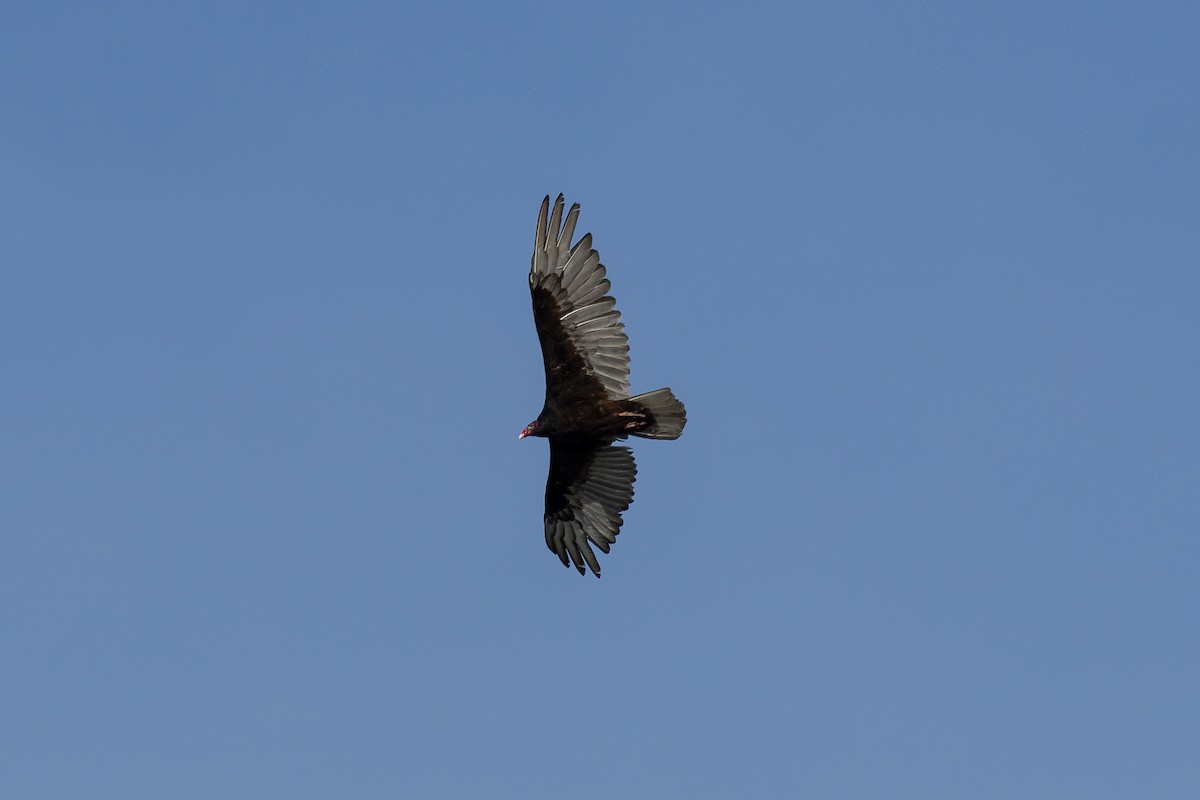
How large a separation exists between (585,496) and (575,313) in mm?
2319

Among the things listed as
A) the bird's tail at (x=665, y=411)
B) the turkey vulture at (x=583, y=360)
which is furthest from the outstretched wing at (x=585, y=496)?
the bird's tail at (x=665, y=411)

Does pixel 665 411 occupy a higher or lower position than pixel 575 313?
Result: lower

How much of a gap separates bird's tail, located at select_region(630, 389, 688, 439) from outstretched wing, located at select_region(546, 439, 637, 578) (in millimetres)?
946

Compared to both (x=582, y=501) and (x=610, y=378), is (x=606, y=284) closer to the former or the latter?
(x=610, y=378)

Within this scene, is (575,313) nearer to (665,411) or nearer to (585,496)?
(665,411)

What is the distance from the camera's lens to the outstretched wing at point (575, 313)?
20.0 metres

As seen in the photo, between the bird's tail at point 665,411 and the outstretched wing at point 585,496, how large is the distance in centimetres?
95

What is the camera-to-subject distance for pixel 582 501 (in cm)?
2125

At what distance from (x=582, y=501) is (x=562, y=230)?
3.29 meters

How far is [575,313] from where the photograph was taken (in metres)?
20.2

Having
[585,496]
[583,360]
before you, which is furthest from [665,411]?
[585,496]

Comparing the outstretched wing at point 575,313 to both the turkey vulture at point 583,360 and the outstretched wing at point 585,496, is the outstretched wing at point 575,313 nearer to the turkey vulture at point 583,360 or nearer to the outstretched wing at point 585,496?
the turkey vulture at point 583,360

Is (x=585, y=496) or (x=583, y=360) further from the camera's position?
(x=585, y=496)

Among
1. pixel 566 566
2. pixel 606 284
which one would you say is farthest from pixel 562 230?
pixel 566 566
